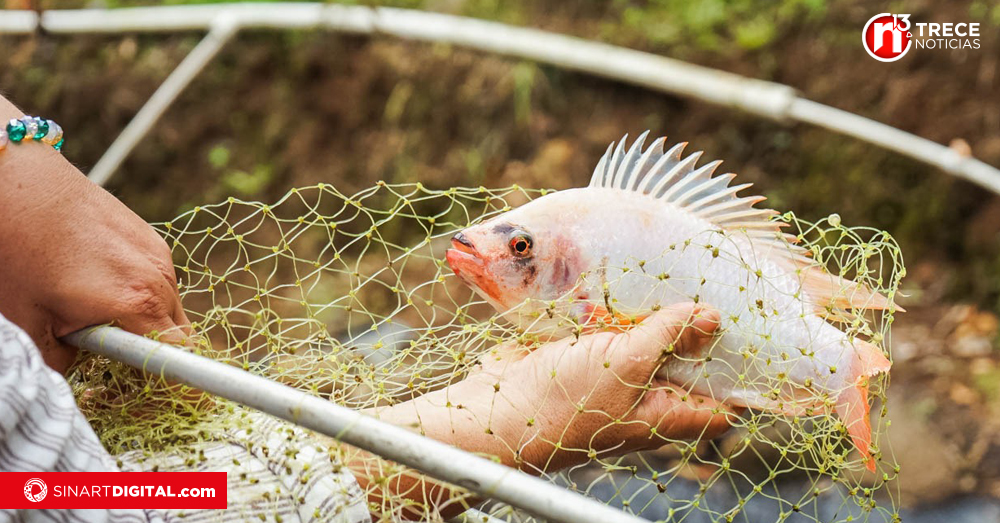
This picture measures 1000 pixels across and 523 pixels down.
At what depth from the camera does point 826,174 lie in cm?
568

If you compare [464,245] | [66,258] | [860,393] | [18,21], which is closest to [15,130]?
[66,258]

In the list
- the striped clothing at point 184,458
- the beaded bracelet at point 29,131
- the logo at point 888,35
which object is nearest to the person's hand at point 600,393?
the striped clothing at point 184,458

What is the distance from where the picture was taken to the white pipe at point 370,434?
51.3 inches

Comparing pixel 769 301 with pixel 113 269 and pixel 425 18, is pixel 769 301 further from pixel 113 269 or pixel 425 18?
pixel 425 18

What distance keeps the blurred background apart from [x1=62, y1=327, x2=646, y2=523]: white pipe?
3.81 m

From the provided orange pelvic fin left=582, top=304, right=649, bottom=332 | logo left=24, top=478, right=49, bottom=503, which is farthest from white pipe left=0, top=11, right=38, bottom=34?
logo left=24, top=478, right=49, bottom=503

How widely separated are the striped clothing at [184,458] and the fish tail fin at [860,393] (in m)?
1.01

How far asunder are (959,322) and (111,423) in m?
4.91

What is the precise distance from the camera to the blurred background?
17.4 feet

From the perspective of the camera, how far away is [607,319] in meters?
2.03

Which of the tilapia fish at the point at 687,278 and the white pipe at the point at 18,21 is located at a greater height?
the tilapia fish at the point at 687,278

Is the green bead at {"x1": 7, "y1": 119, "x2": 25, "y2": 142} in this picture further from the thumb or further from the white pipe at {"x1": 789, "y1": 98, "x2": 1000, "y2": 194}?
the white pipe at {"x1": 789, "y1": 98, "x2": 1000, "y2": 194}

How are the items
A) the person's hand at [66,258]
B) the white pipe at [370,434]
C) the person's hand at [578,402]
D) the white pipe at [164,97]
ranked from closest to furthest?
the white pipe at [370,434] < the person's hand at [66,258] < the person's hand at [578,402] < the white pipe at [164,97]

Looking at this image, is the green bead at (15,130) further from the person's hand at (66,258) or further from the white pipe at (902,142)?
the white pipe at (902,142)
